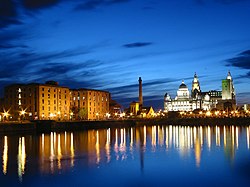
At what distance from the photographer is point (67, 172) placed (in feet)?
102

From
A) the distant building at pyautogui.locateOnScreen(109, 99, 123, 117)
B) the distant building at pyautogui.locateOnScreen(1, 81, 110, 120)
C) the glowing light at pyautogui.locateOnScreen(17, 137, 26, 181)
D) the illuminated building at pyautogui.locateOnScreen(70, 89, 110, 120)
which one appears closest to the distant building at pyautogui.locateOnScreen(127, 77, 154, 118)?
the distant building at pyautogui.locateOnScreen(109, 99, 123, 117)

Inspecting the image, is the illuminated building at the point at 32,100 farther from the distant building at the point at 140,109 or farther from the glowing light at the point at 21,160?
the distant building at the point at 140,109

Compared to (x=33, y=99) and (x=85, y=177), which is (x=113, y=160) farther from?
(x=33, y=99)

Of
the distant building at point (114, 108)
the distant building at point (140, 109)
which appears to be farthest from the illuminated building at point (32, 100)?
the distant building at point (140, 109)

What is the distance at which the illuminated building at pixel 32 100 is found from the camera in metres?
101

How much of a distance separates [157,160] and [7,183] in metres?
15.8

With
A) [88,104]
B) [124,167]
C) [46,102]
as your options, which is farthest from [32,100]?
[124,167]

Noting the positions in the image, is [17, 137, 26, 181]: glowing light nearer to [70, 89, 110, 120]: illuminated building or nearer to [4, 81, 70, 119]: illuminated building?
[4, 81, 70, 119]: illuminated building

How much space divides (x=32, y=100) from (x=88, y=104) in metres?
23.7

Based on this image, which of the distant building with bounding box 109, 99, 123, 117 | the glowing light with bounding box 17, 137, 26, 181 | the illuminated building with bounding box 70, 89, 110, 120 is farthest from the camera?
the distant building with bounding box 109, 99, 123, 117

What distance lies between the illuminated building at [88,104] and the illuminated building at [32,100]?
9.59 m

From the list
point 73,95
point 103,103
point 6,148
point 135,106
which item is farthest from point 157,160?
point 135,106

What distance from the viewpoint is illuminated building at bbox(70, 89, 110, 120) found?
11675 cm

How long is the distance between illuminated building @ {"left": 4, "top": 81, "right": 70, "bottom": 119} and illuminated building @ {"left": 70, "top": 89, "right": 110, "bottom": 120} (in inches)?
377
